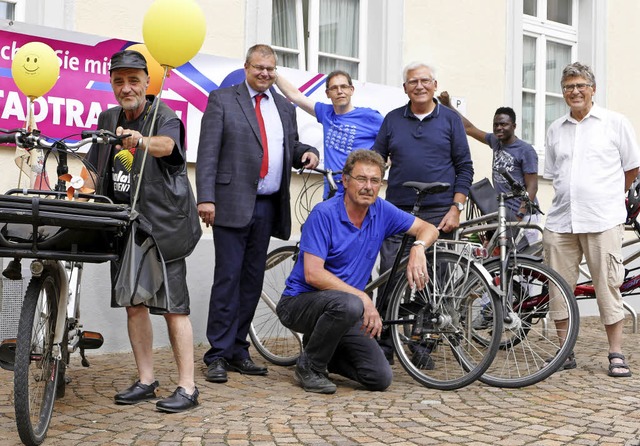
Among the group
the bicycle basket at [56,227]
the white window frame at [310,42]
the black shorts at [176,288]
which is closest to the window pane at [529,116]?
the white window frame at [310,42]

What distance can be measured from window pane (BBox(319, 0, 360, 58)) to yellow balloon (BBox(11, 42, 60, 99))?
3.91 metres

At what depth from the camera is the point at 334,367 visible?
595cm

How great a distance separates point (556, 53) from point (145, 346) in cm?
763

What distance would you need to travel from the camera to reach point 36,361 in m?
4.36

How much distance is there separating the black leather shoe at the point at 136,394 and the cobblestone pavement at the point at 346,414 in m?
0.06

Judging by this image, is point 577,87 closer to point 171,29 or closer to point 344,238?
point 344,238

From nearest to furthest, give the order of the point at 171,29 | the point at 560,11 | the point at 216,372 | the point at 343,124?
the point at 171,29
the point at 216,372
the point at 343,124
the point at 560,11

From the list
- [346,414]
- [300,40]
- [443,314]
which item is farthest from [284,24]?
[346,414]

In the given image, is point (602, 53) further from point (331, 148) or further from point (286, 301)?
point (286, 301)

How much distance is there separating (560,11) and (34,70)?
25.1 ft

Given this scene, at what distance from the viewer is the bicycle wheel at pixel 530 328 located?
18.9 feet

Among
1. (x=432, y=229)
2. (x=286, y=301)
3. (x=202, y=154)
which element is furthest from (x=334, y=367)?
A: (x=202, y=154)

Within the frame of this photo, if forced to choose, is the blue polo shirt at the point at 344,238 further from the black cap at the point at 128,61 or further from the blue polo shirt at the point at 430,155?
the black cap at the point at 128,61

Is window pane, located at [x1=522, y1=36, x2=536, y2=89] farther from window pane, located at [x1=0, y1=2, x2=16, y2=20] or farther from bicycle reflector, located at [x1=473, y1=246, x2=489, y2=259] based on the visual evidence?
window pane, located at [x1=0, y1=2, x2=16, y2=20]
